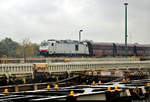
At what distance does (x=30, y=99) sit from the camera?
396 inches

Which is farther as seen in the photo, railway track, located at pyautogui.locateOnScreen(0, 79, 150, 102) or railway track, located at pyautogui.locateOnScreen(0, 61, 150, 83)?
railway track, located at pyautogui.locateOnScreen(0, 61, 150, 83)

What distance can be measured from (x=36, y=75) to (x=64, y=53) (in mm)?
29203

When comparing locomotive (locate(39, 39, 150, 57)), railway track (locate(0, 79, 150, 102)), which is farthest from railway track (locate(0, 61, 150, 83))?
locomotive (locate(39, 39, 150, 57))

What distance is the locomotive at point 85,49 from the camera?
49.2 meters

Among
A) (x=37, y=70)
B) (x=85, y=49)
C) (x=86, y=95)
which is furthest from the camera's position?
(x=85, y=49)

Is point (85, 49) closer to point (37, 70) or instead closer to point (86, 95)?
point (37, 70)

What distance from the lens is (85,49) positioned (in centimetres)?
5481

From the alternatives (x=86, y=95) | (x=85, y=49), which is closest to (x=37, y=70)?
(x=86, y=95)

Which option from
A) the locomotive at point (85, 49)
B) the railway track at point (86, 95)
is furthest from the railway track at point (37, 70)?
the locomotive at point (85, 49)

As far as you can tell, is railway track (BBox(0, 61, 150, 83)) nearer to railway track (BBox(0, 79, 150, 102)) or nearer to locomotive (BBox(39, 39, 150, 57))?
railway track (BBox(0, 79, 150, 102))

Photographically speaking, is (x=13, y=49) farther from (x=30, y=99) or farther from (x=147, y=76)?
(x=30, y=99)

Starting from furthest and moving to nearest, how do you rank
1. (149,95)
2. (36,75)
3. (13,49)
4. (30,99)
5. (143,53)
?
(13,49), (143,53), (36,75), (149,95), (30,99)

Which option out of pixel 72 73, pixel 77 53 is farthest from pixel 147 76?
pixel 77 53

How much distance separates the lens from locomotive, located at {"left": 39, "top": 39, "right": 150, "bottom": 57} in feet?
162
